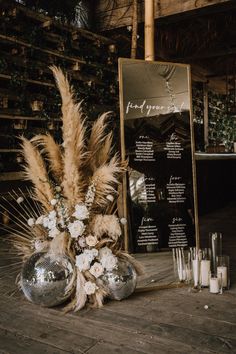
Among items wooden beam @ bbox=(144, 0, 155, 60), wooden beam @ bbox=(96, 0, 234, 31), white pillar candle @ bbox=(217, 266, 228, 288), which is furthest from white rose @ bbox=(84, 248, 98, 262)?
wooden beam @ bbox=(96, 0, 234, 31)

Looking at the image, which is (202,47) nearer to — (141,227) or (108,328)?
(141,227)

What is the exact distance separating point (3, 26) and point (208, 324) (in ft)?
12.9

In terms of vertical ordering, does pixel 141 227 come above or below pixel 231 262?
above

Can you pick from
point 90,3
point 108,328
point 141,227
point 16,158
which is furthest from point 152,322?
point 90,3

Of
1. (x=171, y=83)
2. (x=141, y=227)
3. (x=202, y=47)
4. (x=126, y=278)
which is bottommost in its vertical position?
(x=126, y=278)

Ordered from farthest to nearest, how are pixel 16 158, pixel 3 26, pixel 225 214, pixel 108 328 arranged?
1. pixel 225 214
2. pixel 16 158
3. pixel 3 26
4. pixel 108 328

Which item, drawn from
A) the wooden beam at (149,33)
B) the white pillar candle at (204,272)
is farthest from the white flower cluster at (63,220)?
the wooden beam at (149,33)

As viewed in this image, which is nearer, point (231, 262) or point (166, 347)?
point (166, 347)

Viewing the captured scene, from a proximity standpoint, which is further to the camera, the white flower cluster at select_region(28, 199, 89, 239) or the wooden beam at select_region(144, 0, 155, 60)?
the wooden beam at select_region(144, 0, 155, 60)

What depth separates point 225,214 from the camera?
20.1 feet

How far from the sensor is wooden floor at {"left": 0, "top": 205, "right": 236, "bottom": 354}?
1772 millimetres

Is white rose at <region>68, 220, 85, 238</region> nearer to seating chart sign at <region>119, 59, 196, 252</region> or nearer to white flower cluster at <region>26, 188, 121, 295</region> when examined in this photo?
white flower cluster at <region>26, 188, 121, 295</region>

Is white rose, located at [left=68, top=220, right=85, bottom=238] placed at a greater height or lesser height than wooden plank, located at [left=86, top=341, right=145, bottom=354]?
greater

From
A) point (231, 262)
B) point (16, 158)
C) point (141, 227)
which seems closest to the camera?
point (141, 227)
